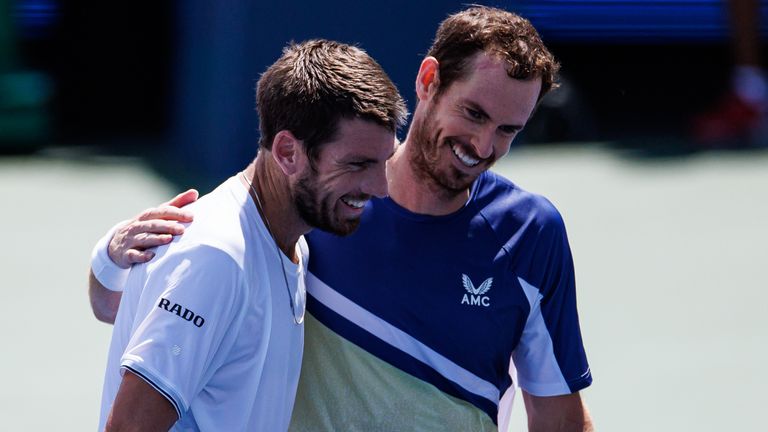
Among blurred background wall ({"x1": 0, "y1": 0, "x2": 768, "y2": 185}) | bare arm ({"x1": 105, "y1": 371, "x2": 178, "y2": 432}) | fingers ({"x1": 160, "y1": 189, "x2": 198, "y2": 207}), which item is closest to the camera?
bare arm ({"x1": 105, "y1": 371, "x2": 178, "y2": 432})

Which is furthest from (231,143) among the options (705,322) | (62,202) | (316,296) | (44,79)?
(316,296)

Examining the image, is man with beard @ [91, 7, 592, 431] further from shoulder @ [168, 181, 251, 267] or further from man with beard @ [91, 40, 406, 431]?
shoulder @ [168, 181, 251, 267]

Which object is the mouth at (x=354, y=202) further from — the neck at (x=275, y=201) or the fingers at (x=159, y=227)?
the fingers at (x=159, y=227)

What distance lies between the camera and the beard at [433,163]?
2.63 m

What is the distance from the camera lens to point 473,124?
2623 millimetres

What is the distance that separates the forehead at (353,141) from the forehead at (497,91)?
35 cm

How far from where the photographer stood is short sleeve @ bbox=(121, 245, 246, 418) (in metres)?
Result: 2.13

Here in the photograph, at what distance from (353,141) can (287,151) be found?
0.13 metres

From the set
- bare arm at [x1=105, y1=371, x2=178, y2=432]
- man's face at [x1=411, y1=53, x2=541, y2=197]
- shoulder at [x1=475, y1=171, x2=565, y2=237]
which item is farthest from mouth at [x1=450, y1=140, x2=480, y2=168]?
bare arm at [x1=105, y1=371, x2=178, y2=432]

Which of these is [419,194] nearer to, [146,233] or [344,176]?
[344,176]

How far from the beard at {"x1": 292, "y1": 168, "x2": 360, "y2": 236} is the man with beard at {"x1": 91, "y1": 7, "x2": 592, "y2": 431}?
285 millimetres

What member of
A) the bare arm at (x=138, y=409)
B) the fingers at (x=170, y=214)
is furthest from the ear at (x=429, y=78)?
the bare arm at (x=138, y=409)

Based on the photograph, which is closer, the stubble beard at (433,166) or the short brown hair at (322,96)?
the short brown hair at (322,96)

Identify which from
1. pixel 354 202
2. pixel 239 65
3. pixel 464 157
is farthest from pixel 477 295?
pixel 239 65
